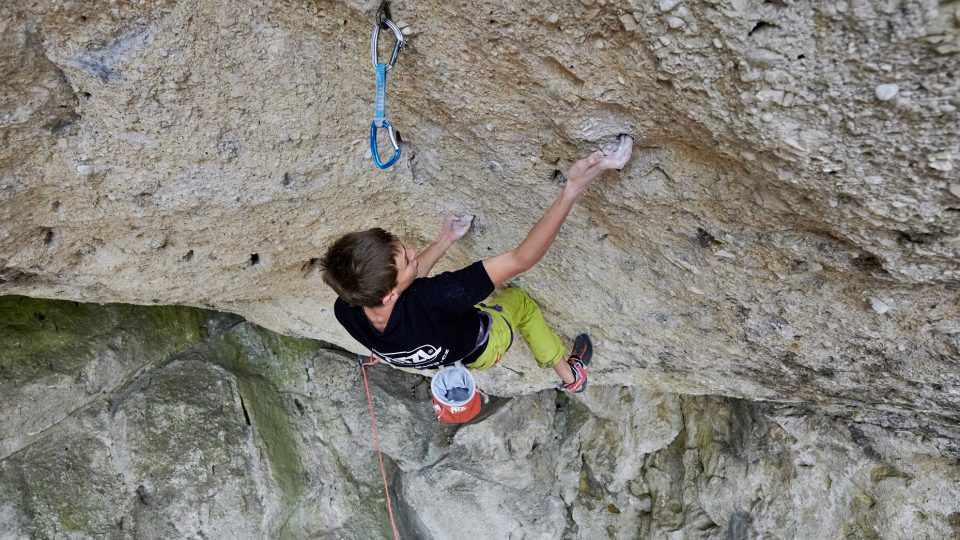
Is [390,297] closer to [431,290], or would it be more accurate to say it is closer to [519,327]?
[431,290]

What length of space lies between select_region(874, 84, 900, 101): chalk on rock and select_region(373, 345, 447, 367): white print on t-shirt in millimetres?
1587

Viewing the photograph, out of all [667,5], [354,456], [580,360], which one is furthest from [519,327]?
[354,456]

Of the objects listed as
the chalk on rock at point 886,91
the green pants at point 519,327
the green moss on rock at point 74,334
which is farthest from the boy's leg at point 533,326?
the green moss on rock at point 74,334

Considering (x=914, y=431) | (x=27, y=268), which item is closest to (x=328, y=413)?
(x=27, y=268)

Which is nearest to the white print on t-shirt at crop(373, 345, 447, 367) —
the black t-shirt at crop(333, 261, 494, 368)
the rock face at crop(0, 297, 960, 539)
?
the black t-shirt at crop(333, 261, 494, 368)

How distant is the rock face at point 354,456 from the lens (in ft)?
10.6

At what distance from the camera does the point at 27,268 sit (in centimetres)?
287

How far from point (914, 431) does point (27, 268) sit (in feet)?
11.7

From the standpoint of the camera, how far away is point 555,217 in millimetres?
2174

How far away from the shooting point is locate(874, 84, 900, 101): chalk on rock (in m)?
1.57

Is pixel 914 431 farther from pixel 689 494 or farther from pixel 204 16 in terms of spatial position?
pixel 204 16

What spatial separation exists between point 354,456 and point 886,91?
3.75m

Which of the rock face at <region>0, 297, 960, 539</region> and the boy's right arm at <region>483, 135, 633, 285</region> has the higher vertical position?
the boy's right arm at <region>483, 135, 633, 285</region>

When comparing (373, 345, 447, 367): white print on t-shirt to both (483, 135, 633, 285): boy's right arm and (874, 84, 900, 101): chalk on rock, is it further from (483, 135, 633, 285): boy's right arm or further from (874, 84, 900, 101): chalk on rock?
(874, 84, 900, 101): chalk on rock
